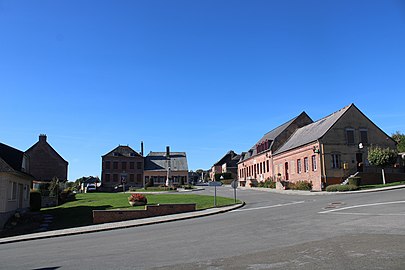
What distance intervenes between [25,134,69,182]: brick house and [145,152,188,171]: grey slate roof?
63.0 feet

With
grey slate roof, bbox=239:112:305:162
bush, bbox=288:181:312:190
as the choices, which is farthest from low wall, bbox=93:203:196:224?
grey slate roof, bbox=239:112:305:162

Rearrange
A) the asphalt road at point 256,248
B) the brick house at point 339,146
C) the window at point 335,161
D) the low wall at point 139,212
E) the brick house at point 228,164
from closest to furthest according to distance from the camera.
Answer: the asphalt road at point 256,248 → the low wall at point 139,212 → the brick house at point 339,146 → the window at point 335,161 → the brick house at point 228,164

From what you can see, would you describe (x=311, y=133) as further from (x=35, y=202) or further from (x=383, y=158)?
(x=35, y=202)

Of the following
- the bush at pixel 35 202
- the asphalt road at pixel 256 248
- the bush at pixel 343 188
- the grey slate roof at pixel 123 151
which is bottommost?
the asphalt road at pixel 256 248

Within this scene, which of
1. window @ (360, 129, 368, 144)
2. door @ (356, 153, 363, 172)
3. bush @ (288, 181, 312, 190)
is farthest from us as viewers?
window @ (360, 129, 368, 144)

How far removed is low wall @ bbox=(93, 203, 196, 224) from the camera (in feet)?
67.7

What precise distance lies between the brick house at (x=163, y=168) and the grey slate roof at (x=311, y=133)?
31.1 m

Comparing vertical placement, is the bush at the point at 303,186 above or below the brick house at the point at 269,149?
below

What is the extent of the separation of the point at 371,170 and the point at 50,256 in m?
33.5

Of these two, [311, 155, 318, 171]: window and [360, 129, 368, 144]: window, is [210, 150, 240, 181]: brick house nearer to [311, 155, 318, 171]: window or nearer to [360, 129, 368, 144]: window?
Result: [311, 155, 318, 171]: window

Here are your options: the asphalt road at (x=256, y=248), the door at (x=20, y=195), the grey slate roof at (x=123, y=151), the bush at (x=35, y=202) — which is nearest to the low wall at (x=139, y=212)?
the asphalt road at (x=256, y=248)

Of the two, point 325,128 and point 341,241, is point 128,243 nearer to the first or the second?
point 341,241

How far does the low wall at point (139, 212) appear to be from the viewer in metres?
20.6

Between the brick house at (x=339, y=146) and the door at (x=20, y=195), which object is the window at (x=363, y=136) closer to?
the brick house at (x=339, y=146)
